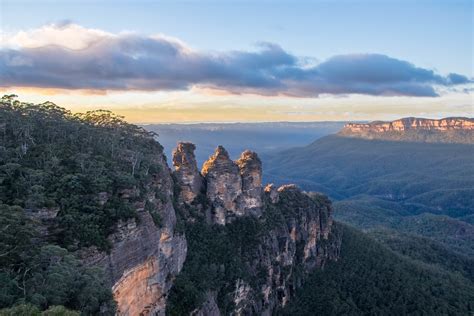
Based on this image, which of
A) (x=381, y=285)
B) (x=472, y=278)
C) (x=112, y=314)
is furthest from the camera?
(x=472, y=278)

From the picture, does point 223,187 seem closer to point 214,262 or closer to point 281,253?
point 214,262

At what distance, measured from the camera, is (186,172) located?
2633 inches

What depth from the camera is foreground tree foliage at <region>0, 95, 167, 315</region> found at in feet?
90.2

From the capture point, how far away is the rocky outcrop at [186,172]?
6669 centimetres

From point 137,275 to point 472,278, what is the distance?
348 ft

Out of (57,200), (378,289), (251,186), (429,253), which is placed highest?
(57,200)

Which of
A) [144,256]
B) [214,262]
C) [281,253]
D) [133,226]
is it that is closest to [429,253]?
[281,253]

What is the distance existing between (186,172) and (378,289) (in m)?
45.8

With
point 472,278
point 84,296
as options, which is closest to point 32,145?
point 84,296

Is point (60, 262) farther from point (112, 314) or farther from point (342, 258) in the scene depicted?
point (342, 258)

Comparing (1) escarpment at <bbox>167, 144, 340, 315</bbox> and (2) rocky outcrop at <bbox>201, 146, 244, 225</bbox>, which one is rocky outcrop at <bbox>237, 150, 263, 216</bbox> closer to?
(1) escarpment at <bbox>167, 144, 340, 315</bbox>

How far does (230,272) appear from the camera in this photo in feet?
207

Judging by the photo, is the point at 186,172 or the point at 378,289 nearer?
the point at 186,172

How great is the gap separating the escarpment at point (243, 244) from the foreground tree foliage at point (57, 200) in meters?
15.8
